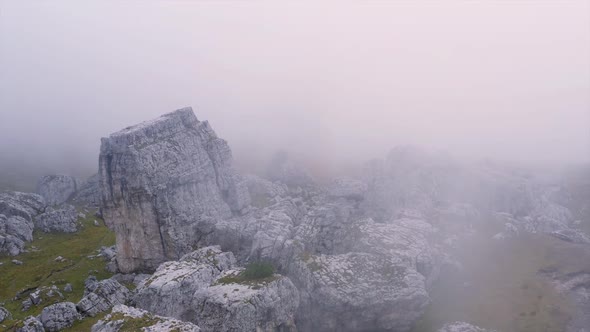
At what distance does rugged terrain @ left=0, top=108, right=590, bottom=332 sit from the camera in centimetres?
5894

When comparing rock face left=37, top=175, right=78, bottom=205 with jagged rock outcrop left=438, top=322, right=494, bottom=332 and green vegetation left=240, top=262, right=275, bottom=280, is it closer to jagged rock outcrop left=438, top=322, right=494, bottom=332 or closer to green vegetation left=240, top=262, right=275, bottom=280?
green vegetation left=240, top=262, right=275, bottom=280

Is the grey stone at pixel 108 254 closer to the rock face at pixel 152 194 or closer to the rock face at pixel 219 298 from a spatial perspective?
the rock face at pixel 152 194

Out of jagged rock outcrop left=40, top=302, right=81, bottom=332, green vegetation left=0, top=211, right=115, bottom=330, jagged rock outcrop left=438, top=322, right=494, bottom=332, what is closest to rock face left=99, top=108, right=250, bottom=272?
green vegetation left=0, top=211, right=115, bottom=330

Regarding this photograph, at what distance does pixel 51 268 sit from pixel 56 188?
68.6 m

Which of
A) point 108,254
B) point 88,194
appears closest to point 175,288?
point 108,254

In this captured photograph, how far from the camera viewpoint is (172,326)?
1896 inches

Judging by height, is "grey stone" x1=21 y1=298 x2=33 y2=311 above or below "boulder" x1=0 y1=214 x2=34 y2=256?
below

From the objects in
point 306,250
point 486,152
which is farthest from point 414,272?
point 486,152

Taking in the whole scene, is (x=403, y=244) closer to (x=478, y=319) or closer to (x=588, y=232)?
(x=478, y=319)

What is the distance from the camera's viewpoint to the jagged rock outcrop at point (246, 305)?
51781 millimetres

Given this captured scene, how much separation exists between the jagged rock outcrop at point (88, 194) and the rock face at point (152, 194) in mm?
71799

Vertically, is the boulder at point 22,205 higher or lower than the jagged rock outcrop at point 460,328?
higher

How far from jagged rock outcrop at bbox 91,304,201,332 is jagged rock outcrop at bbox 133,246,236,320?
14.7ft

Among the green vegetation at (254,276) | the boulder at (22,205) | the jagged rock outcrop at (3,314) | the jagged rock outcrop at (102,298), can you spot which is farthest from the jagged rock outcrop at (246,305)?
the boulder at (22,205)
